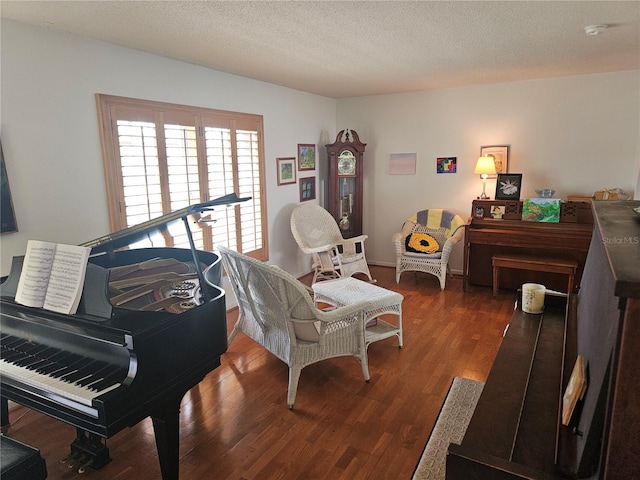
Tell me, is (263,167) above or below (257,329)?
above

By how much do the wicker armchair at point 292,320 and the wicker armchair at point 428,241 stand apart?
228cm

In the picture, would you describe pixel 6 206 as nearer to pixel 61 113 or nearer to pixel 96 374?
pixel 61 113

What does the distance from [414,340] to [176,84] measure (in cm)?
290

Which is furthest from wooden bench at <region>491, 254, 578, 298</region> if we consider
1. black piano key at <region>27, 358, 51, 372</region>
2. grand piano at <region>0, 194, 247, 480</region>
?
black piano key at <region>27, 358, 51, 372</region>

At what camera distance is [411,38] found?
279cm

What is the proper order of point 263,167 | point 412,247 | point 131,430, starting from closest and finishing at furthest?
point 131,430 → point 263,167 → point 412,247

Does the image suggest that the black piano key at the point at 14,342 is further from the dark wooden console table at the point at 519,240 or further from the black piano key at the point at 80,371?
the dark wooden console table at the point at 519,240

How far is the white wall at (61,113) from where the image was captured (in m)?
2.39

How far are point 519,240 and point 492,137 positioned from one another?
4.35 ft

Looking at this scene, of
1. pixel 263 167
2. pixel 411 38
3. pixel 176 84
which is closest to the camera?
pixel 411 38

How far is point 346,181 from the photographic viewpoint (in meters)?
5.49

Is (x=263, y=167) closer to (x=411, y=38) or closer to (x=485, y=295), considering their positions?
(x=411, y=38)

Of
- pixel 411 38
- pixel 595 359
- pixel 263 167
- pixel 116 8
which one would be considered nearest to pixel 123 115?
pixel 116 8

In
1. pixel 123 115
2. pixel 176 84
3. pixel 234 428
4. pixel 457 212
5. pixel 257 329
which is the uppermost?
pixel 176 84
